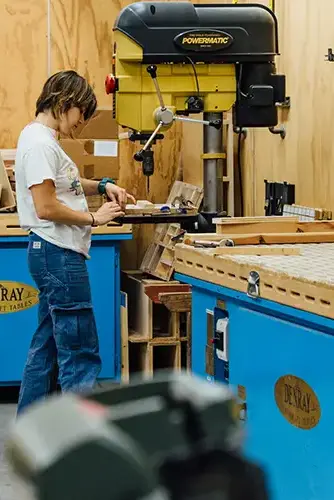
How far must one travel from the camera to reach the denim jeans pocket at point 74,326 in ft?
9.55

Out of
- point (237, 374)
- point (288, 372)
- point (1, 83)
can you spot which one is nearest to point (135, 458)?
point (288, 372)

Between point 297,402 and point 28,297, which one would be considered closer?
point 297,402

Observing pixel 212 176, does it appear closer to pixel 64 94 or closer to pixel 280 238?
pixel 64 94

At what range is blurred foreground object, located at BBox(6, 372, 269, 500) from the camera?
0.97 feet

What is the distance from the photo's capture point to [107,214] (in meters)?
2.88

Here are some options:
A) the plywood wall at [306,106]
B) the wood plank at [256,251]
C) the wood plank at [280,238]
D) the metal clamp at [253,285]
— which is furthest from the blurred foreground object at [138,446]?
the plywood wall at [306,106]

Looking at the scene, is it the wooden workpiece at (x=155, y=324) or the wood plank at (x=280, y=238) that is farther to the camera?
the wooden workpiece at (x=155, y=324)

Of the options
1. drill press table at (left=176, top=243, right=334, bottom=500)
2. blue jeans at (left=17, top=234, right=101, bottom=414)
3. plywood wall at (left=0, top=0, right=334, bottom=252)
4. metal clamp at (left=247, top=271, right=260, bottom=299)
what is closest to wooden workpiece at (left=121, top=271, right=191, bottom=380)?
plywood wall at (left=0, top=0, right=334, bottom=252)

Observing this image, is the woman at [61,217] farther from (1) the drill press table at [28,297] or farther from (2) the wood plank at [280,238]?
(1) the drill press table at [28,297]

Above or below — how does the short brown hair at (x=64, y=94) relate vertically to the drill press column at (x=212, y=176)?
above

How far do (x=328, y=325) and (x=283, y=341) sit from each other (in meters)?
0.23

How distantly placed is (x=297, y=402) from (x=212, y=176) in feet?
4.97

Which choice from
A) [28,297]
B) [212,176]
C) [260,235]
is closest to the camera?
[260,235]

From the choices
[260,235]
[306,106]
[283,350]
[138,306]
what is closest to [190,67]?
[306,106]
